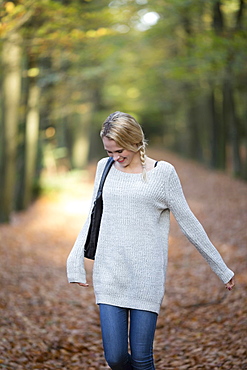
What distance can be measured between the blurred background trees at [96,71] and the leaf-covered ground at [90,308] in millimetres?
3824

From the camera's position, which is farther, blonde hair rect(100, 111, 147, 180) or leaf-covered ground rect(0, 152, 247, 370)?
leaf-covered ground rect(0, 152, 247, 370)

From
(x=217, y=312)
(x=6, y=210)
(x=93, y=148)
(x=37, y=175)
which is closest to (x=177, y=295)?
(x=217, y=312)

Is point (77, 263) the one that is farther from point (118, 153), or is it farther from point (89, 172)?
point (89, 172)

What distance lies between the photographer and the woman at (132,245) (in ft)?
10.4

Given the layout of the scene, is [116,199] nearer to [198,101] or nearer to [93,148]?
[198,101]

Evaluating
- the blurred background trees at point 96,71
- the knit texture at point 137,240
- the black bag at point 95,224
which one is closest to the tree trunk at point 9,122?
the blurred background trees at point 96,71

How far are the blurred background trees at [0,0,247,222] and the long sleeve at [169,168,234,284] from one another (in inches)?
195

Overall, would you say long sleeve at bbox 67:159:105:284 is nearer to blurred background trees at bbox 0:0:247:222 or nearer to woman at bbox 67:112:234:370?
woman at bbox 67:112:234:370

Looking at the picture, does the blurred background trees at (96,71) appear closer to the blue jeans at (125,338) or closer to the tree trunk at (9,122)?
the tree trunk at (9,122)

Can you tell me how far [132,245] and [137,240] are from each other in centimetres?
5

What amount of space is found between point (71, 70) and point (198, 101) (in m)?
11.1

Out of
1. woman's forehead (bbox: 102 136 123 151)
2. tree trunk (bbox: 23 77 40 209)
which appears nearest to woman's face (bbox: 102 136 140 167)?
woman's forehead (bbox: 102 136 123 151)

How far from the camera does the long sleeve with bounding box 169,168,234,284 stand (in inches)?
131

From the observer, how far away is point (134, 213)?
10.7 feet
